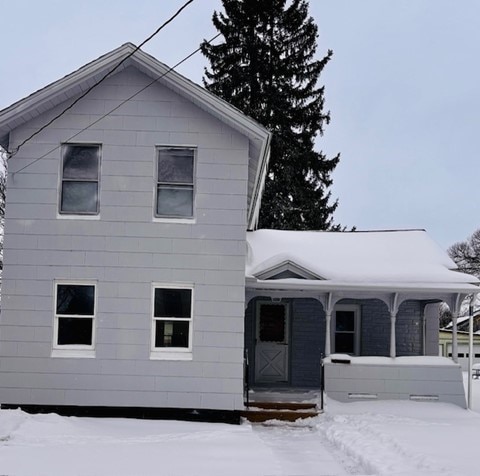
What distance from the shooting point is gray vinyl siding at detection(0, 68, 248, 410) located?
49.1 ft

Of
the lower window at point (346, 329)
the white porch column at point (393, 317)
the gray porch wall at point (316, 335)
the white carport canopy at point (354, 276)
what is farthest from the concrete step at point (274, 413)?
the lower window at point (346, 329)

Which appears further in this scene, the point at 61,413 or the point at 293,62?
the point at 293,62

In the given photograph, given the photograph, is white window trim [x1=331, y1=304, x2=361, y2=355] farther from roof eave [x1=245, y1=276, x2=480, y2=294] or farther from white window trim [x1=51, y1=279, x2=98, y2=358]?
white window trim [x1=51, y1=279, x2=98, y2=358]

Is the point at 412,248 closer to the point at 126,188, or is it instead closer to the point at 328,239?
the point at 328,239

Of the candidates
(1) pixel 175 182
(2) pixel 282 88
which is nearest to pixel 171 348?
(1) pixel 175 182

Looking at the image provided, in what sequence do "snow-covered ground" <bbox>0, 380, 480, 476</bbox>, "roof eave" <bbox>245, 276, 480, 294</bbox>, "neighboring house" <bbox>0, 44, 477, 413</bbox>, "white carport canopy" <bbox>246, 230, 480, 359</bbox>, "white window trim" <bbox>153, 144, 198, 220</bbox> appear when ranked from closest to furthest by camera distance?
1. "snow-covered ground" <bbox>0, 380, 480, 476</bbox>
2. "neighboring house" <bbox>0, 44, 477, 413</bbox>
3. "white window trim" <bbox>153, 144, 198, 220</bbox>
4. "roof eave" <bbox>245, 276, 480, 294</bbox>
5. "white carport canopy" <bbox>246, 230, 480, 359</bbox>

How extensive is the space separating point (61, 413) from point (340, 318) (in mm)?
8364

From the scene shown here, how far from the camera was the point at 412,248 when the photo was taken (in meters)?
20.1

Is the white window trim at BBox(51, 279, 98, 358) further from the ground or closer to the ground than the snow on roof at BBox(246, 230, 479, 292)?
closer to the ground

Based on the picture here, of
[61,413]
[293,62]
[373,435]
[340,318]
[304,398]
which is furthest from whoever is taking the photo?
[293,62]

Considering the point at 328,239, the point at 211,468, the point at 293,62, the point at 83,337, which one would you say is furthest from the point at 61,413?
the point at 293,62

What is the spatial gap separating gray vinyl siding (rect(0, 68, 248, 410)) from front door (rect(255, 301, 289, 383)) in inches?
192

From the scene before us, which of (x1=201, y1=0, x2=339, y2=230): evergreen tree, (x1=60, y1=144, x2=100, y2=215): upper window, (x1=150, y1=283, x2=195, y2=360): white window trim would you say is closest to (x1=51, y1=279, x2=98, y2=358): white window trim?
(x1=150, y1=283, x2=195, y2=360): white window trim

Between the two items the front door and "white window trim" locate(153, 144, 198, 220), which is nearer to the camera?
"white window trim" locate(153, 144, 198, 220)
